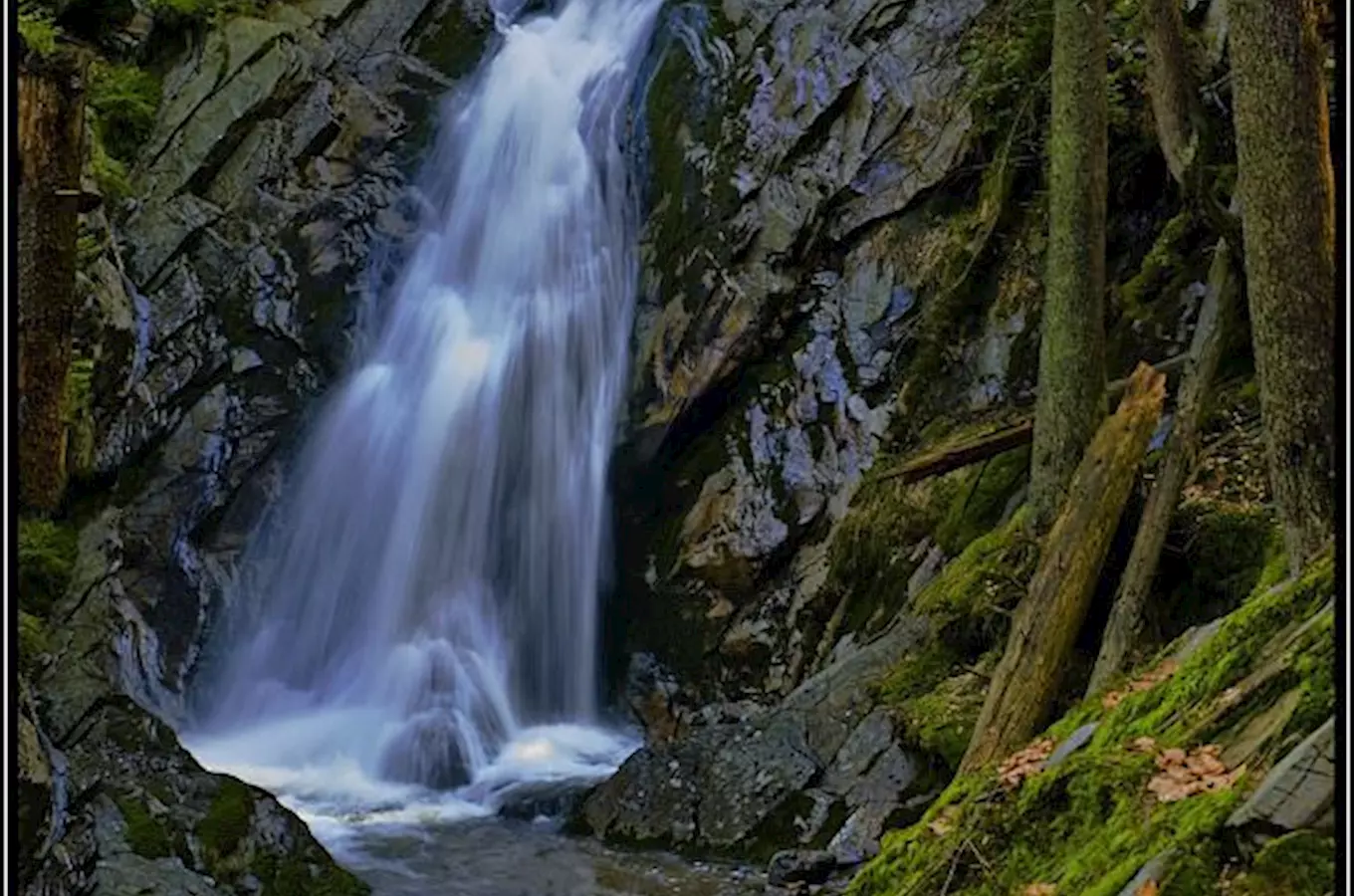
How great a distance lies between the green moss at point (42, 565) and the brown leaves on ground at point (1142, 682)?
29.7ft

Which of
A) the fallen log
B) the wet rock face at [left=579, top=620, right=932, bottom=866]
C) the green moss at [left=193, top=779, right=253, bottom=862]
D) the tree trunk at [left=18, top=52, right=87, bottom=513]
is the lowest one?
the wet rock face at [left=579, top=620, right=932, bottom=866]

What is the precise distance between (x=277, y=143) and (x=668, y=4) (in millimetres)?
5684

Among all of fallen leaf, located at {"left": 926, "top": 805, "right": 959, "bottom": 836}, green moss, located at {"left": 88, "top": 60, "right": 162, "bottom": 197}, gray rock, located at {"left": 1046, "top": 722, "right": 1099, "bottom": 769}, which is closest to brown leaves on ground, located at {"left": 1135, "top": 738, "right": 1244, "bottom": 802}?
gray rock, located at {"left": 1046, "top": 722, "right": 1099, "bottom": 769}

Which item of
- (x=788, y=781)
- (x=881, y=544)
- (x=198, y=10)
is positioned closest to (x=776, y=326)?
(x=881, y=544)

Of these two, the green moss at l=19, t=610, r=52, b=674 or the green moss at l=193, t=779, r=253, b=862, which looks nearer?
the green moss at l=193, t=779, r=253, b=862

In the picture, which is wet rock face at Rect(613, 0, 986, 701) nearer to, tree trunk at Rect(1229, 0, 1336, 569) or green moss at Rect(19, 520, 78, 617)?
green moss at Rect(19, 520, 78, 617)

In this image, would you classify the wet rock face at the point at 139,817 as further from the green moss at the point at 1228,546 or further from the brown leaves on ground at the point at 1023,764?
the green moss at the point at 1228,546

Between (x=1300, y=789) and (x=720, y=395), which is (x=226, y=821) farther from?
(x=720, y=395)

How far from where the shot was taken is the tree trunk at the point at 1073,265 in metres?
8.01

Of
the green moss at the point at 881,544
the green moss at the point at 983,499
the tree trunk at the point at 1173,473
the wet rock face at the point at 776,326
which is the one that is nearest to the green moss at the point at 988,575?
the green moss at the point at 983,499

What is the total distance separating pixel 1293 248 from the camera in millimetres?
4910

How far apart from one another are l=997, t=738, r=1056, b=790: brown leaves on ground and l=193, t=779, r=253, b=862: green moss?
4.90 metres

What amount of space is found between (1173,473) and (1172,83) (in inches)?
118

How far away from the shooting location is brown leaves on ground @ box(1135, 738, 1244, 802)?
12.4 ft
